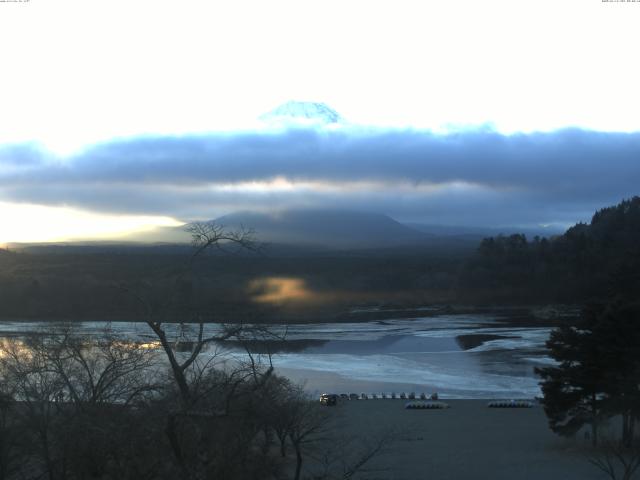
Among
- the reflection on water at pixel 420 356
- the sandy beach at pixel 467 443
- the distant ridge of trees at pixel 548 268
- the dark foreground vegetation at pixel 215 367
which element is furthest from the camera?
the distant ridge of trees at pixel 548 268

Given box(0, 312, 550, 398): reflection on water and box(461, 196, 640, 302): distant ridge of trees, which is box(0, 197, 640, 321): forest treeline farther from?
box(0, 312, 550, 398): reflection on water

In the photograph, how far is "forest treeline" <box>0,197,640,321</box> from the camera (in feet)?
51.5

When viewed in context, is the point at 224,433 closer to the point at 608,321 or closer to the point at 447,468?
the point at 447,468

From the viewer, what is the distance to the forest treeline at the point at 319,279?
15.7m

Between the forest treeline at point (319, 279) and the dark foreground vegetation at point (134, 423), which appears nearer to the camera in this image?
the dark foreground vegetation at point (134, 423)

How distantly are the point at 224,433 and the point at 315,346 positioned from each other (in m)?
30.1

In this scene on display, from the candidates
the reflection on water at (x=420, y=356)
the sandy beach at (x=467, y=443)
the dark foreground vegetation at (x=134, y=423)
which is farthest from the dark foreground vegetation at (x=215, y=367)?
the reflection on water at (x=420, y=356)

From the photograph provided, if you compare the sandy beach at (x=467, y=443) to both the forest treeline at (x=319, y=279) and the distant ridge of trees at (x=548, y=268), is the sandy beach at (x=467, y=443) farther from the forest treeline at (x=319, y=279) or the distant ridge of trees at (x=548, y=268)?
the distant ridge of trees at (x=548, y=268)

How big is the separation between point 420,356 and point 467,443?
16.7 metres

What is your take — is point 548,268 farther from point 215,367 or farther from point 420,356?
point 215,367

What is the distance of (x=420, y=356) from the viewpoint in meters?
37.9

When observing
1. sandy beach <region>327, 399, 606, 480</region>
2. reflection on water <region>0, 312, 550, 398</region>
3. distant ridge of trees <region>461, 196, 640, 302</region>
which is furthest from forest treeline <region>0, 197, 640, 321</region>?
sandy beach <region>327, 399, 606, 480</region>

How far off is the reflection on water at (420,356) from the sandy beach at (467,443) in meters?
3.70

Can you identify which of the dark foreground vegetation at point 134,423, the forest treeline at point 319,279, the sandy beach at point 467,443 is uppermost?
the forest treeline at point 319,279
